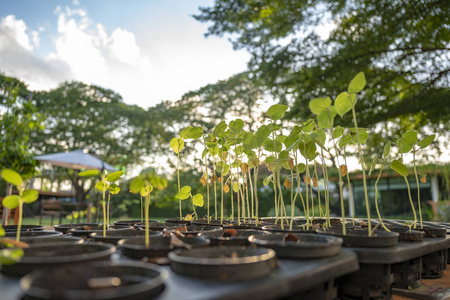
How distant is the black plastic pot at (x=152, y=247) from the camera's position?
0.83m

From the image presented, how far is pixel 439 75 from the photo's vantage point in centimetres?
482

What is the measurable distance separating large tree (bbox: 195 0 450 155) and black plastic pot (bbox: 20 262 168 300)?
474cm

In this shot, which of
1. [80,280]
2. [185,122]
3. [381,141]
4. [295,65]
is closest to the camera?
[80,280]

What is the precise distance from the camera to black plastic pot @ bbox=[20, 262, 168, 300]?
0.49 metres

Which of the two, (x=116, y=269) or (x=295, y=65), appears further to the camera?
(x=295, y=65)

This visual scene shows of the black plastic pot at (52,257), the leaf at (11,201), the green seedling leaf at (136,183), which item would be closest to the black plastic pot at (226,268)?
the black plastic pot at (52,257)

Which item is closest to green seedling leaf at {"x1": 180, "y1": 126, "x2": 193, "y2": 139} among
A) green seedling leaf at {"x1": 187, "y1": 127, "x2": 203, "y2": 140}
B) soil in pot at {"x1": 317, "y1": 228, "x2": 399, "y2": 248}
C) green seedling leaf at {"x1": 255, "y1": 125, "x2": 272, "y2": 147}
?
green seedling leaf at {"x1": 187, "y1": 127, "x2": 203, "y2": 140}

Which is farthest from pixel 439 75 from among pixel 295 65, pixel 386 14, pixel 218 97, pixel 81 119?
pixel 81 119

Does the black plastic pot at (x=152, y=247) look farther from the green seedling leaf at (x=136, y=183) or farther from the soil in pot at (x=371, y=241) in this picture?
the soil in pot at (x=371, y=241)

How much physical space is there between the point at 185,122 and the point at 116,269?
1226 centimetres

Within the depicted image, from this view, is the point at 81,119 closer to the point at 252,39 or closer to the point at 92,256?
the point at 252,39

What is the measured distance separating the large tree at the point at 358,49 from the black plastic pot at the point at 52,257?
15.2ft

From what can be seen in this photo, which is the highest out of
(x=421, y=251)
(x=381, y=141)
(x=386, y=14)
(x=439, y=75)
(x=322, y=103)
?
(x=386, y=14)

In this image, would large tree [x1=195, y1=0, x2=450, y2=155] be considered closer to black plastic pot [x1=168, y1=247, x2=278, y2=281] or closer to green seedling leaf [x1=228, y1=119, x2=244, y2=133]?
green seedling leaf [x1=228, y1=119, x2=244, y2=133]
